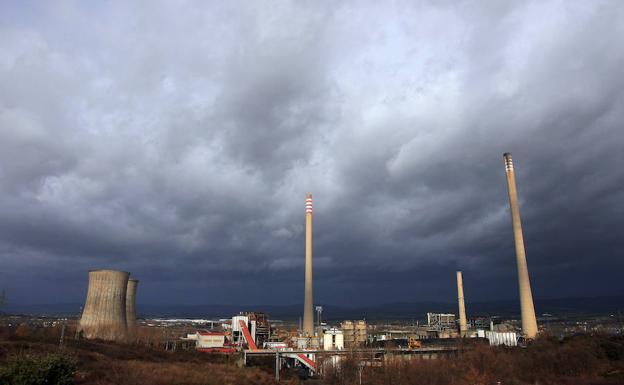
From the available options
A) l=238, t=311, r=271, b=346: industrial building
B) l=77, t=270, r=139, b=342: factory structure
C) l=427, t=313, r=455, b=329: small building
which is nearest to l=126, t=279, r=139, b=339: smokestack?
l=77, t=270, r=139, b=342: factory structure

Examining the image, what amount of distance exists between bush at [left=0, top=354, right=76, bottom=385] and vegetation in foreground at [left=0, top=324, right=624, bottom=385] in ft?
40.2

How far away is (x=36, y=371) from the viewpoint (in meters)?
14.1

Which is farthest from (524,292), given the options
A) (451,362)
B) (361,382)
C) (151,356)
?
(151,356)

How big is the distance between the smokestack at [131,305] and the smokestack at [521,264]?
44171 mm

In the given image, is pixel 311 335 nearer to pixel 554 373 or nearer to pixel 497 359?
pixel 497 359

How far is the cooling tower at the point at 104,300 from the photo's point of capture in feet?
132

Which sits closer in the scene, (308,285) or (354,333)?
(354,333)

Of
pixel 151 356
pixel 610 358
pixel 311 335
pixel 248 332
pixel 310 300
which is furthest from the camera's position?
pixel 310 300

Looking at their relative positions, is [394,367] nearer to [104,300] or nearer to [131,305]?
[104,300]

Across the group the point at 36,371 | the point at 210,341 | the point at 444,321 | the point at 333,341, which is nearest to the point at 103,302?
the point at 210,341

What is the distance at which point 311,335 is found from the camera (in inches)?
2509

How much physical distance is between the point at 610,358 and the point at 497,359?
13.7 metres

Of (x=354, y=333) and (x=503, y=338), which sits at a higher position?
(x=354, y=333)

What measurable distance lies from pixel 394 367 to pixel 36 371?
33.1 metres
